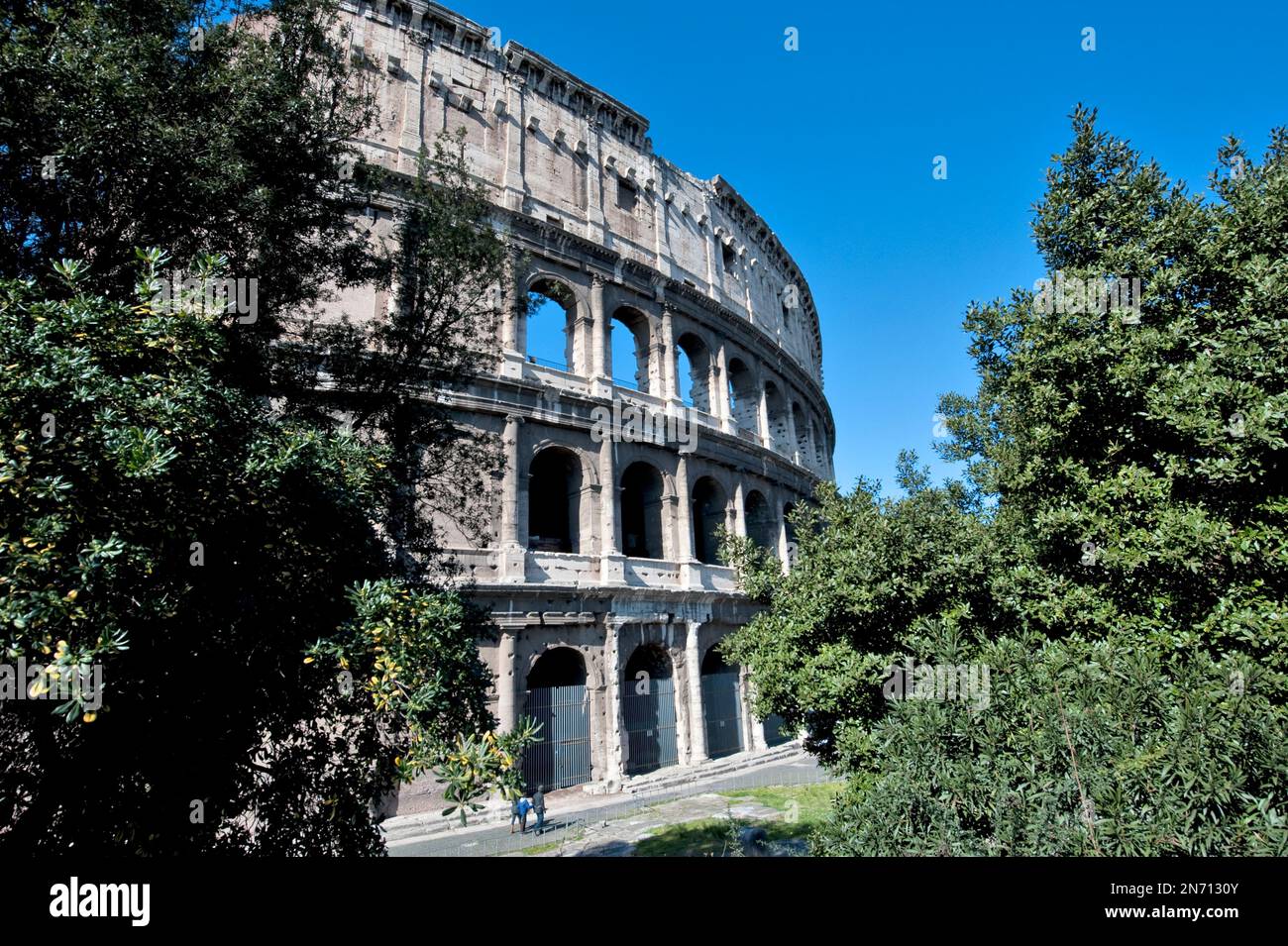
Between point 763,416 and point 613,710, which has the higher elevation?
point 763,416

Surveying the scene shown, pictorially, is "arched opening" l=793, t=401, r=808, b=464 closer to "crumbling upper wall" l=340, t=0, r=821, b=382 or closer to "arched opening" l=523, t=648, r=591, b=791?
"crumbling upper wall" l=340, t=0, r=821, b=382

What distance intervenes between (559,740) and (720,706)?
19.0 feet

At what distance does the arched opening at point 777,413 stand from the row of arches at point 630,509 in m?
3.71

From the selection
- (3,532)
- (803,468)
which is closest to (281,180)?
(3,532)

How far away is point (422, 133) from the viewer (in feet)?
57.9

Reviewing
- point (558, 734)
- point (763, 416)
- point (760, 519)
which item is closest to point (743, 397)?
point (763, 416)

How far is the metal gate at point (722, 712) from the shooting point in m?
18.9

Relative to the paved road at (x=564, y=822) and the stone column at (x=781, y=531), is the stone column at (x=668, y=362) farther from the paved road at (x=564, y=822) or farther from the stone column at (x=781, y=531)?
the paved road at (x=564, y=822)

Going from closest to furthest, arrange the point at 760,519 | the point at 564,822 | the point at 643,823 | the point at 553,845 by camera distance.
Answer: the point at 553,845 < the point at 643,823 < the point at 564,822 < the point at 760,519

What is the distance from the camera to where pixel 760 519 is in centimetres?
2325

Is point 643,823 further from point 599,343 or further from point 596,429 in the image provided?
point 599,343

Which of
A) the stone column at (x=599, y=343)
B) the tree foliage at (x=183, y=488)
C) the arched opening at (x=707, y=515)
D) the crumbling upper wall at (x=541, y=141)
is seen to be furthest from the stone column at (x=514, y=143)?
the arched opening at (x=707, y=515)
